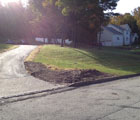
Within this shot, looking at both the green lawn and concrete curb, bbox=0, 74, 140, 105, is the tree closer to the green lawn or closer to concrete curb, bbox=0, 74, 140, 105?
the green lawn

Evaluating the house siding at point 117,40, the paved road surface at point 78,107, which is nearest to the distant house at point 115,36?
the house siding at point 117,40

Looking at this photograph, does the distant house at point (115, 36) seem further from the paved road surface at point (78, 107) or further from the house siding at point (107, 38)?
the paved road surface at point (78, 107)

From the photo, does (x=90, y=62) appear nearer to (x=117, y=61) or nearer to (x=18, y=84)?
(x=117, y=61)

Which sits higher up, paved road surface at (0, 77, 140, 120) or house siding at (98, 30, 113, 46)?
house siding at (98, 30, 113, 46)

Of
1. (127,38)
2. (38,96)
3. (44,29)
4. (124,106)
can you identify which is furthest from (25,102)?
(127,38)

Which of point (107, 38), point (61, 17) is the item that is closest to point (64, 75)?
point (61, 17)

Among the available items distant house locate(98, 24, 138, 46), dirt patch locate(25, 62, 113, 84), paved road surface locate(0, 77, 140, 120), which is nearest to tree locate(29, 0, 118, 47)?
dirt patch locate(25, 62, 113, 84)

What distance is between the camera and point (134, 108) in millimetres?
6070

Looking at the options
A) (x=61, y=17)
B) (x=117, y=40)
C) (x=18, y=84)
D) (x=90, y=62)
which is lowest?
(x=18, y=84)

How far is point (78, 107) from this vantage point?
6102mm

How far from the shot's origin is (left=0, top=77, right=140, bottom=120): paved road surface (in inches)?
210

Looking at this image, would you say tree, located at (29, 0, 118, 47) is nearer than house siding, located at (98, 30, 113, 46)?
Yes

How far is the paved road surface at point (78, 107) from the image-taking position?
17.5 feet

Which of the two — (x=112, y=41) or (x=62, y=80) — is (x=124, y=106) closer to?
(x=62, y=80)
